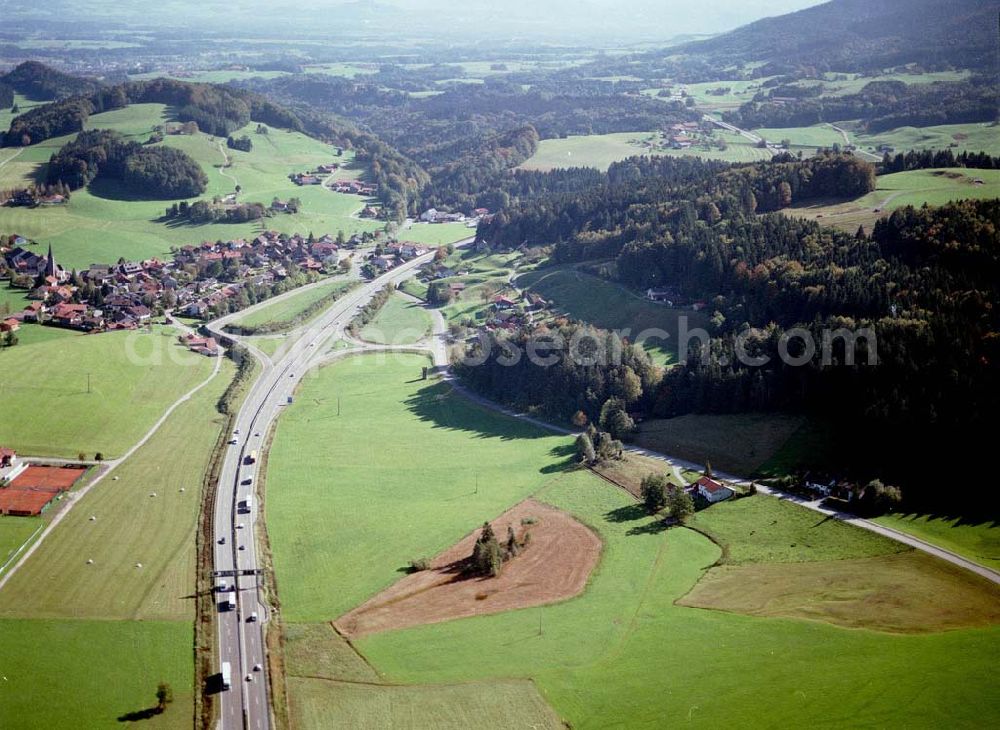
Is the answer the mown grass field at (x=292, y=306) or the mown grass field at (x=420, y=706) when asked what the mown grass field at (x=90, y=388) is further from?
the mown grass field at (x=420, y=706)

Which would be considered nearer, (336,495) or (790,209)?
(336,495)

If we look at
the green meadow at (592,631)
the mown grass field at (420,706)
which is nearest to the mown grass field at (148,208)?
the green meadow at (592,631)

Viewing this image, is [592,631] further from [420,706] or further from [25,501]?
[25,501]

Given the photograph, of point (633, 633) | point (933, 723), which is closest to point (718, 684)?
point (633, 633)

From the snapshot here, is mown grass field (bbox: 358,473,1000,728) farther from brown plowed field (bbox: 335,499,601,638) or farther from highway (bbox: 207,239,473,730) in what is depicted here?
highway (bbox: 207,239,473,730)

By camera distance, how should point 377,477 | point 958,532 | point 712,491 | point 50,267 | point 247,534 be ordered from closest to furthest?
point 958,532 < point 247,534 < point 712,491 < point 377,477 < point 50,267

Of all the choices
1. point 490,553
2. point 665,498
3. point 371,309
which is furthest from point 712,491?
point 371,309

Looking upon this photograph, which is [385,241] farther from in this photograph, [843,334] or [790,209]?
[843,334]
